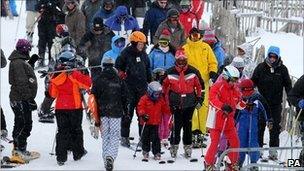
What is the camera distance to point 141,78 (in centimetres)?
1242

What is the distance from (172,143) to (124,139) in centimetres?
102

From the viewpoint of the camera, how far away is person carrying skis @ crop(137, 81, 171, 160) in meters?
11.7

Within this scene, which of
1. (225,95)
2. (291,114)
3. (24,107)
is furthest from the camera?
(291,114)

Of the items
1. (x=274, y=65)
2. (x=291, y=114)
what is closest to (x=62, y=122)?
(x=274, y=65)

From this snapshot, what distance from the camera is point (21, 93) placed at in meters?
11.5

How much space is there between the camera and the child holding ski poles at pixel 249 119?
11289 millimetres

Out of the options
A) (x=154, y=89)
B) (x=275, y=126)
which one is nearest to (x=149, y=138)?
(x=154, y=89)

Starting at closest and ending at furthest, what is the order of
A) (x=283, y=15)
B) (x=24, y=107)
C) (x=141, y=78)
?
(x=24, y=107) < (x=141, y=78) < (x=283, y=15)

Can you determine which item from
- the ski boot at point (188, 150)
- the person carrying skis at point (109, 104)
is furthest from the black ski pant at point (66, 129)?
the ski boot at point (188, 150)

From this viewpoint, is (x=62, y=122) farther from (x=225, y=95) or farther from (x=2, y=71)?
(x=2, y=71)

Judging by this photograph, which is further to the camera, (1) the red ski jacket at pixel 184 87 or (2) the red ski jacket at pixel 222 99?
(1) the red ski jacket at pixel 184 87

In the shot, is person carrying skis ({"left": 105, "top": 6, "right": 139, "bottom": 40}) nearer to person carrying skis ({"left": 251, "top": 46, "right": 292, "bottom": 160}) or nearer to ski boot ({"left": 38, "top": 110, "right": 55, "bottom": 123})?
ski boot ({"left": 38, "top": 110, "right": 55, "bottom": 123})

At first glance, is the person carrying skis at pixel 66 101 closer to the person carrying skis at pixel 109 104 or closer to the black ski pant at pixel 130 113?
the person carrying skis at pixel 109 104

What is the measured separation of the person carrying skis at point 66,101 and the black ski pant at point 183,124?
154cm
